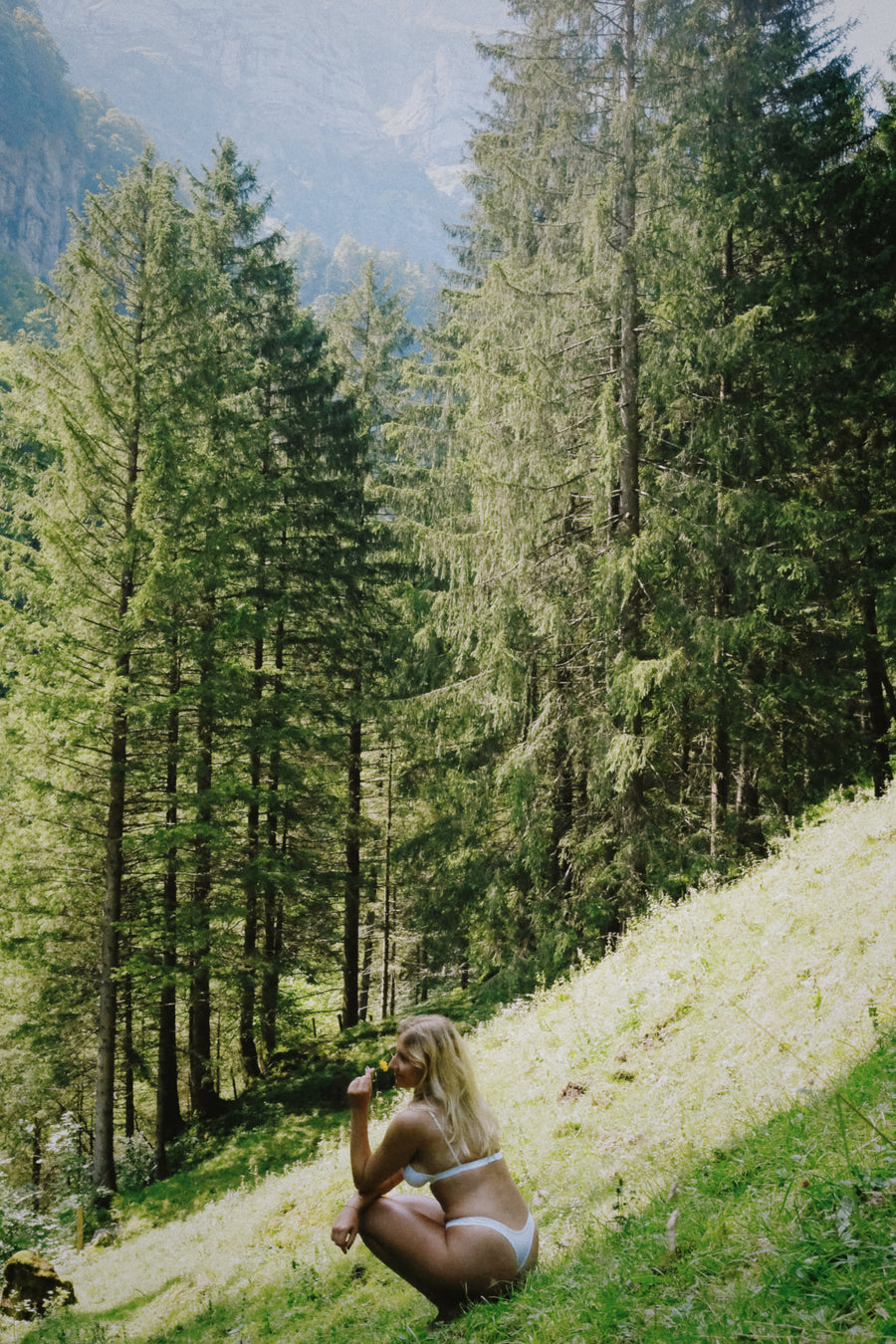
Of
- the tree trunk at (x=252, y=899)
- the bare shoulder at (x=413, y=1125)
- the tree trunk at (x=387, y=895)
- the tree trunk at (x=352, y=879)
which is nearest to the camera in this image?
the bare shoulder at (x=413, y=1125)

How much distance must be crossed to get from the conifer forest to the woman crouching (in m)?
6.11

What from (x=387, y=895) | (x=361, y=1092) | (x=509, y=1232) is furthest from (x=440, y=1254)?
(x=387, y=895)

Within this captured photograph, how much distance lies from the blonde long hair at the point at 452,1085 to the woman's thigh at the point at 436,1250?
1.05ft

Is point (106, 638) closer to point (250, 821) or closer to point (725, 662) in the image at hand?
point (250, 821)

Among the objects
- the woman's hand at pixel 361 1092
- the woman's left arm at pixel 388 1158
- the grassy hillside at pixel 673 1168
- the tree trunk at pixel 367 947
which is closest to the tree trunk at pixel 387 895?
the tree trunk at pixel 367 947

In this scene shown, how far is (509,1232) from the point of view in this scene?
10.6 ft

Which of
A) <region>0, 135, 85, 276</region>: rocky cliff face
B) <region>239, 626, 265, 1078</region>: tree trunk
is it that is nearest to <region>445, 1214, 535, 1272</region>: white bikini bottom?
<region>239, 626, 265, 1078</region>: tree trunk

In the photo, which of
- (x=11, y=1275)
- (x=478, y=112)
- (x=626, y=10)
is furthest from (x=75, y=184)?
(x=11, y=1275)

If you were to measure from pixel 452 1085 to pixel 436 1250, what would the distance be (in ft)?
2.06

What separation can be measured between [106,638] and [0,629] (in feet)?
4.21

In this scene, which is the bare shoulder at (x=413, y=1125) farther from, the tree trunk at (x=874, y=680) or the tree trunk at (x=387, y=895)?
the tree trunk at (x=387, y=895)

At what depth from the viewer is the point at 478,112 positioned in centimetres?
1669

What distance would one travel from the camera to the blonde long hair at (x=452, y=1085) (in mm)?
3363

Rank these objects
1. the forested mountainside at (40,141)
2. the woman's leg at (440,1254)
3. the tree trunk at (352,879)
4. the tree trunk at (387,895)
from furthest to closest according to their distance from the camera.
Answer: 1. the forested mountainside at (40,141)
2. the tree trunk at (387,895)
3. the tree trunk at (352,879)
4. the woman's leg at (440,1254)
